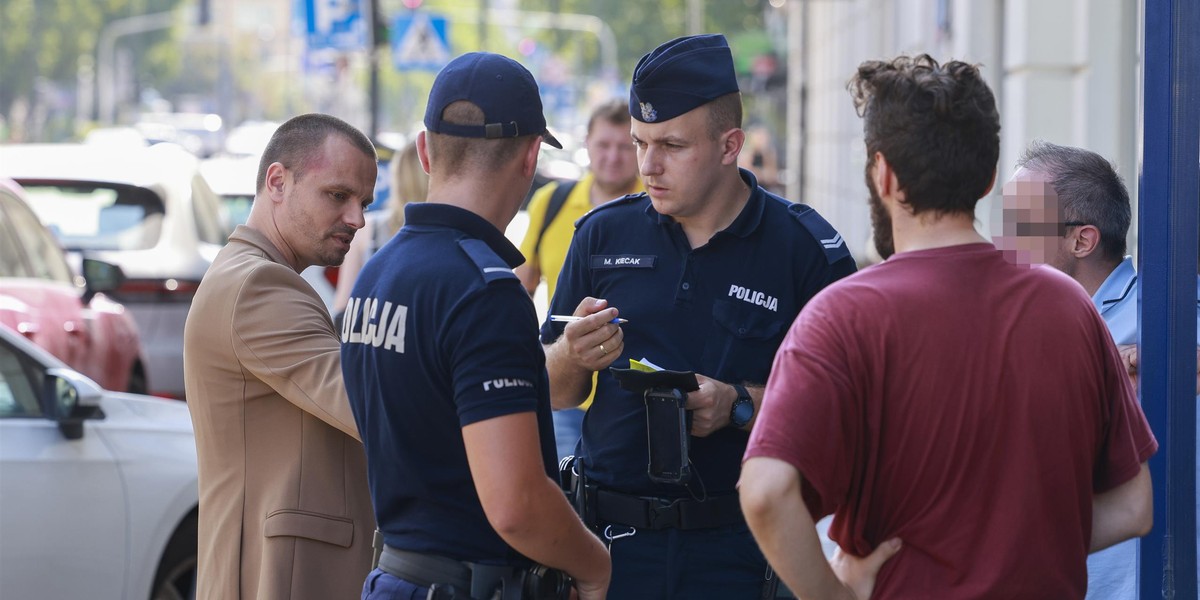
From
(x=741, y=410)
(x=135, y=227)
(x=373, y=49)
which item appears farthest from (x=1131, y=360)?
(x=373, y=49)

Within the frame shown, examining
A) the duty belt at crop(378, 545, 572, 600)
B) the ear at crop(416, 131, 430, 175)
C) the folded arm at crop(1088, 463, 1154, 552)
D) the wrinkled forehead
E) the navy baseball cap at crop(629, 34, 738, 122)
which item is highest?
the navy baseball cap at crop(629, 34, 738, 122)

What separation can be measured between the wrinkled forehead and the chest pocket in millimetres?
610

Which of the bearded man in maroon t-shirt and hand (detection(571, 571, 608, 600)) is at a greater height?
the bearded man in maroon t-shirt

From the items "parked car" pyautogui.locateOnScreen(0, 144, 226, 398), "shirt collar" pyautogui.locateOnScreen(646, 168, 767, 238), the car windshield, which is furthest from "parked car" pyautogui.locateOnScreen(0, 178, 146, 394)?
"shirt collar" pyautogui.locateOnScreen(646, 168, 767, 238)

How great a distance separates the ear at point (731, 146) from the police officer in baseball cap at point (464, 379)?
2.67 ft

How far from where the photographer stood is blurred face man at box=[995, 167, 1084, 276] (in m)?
3.18

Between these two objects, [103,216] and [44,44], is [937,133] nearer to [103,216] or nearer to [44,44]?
[103,216]

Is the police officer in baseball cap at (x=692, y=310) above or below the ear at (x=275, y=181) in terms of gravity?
below

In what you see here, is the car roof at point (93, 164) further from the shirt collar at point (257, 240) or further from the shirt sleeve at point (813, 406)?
the shirt sleeve at point (813, 406)

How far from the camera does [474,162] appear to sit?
281 cm

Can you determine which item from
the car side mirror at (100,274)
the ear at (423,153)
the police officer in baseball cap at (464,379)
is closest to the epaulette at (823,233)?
the police officer in baseball cap at (464,379)

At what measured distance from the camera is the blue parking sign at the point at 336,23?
15867 millimetres

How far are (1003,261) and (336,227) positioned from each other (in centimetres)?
179

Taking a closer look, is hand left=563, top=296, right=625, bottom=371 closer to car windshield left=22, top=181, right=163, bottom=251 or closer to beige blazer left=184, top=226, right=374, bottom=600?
beige blazer left=184, top=226, right=374, bottom=600
